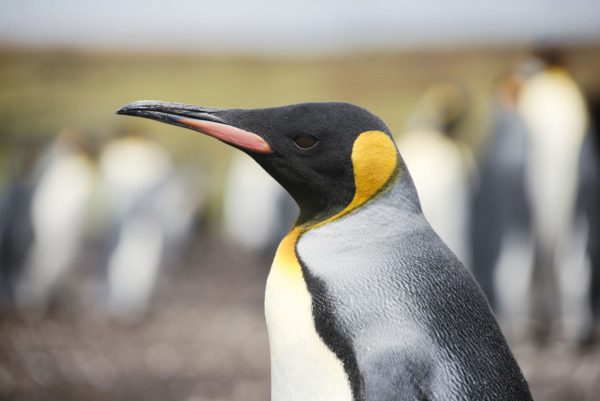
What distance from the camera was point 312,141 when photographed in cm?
161

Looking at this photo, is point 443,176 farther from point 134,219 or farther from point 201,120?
point 201,120

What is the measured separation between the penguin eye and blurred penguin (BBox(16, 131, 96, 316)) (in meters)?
6.70

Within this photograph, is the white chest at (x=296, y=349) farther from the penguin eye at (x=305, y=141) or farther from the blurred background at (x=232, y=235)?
the blurred background at (x=232, y=235)

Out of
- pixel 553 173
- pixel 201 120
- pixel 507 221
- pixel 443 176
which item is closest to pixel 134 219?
pixel 443 176

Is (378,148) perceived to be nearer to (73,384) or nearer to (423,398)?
(423,398)

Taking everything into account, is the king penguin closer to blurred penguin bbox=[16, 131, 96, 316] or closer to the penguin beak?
the penguin beak

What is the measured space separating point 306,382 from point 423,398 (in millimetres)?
261

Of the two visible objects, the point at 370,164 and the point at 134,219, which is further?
the point at 134,219

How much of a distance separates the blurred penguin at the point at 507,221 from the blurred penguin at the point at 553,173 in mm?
70

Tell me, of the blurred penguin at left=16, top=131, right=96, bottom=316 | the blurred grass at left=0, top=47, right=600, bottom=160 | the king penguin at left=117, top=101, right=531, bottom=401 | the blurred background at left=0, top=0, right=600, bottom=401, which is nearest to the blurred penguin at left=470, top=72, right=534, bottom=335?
the blurred background at left=0, top=0, right=600, bottom=401

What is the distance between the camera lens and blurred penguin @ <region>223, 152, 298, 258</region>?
10758 millimetres

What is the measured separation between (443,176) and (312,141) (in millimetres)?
5132

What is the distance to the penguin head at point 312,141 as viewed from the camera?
1.59m

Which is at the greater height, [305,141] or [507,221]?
[305,141]
